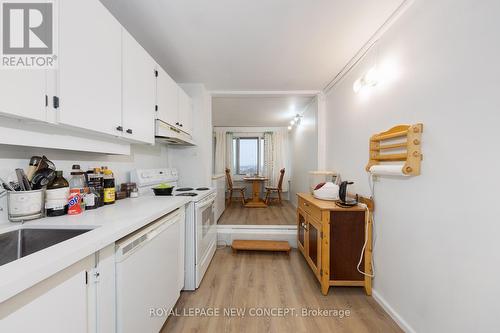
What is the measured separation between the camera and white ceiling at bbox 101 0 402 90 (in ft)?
4.81

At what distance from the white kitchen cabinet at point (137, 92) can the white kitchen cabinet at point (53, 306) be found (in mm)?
960

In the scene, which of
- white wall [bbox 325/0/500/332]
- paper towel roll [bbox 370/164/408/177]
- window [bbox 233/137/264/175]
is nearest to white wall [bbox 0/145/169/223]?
paper towel roll [bbox 370/164/408/177]

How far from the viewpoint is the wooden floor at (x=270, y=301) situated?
1.49 m

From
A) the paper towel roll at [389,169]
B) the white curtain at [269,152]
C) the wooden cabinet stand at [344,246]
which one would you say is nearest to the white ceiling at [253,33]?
the paper towel roll at [389,169]

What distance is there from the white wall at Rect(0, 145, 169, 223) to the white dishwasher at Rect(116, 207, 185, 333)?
661mm

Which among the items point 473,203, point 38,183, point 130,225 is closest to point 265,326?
point 130,225

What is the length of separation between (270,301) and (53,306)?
1.58 metres

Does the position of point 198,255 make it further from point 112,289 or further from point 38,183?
point 38,183

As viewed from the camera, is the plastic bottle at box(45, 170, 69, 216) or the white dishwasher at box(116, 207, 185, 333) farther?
the plastic bottle at box(45, 170, 69, 216)

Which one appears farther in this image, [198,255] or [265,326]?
[198,255]

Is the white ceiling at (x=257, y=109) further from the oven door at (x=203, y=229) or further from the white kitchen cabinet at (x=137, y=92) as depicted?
the oven door at (x=203, y=229)

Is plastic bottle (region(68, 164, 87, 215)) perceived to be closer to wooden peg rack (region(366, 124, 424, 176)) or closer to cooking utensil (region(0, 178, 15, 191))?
cooking utensil (region(0, 178, 15, 191))

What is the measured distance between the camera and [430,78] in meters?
1.27

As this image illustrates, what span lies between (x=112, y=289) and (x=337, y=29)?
2.36 metres
